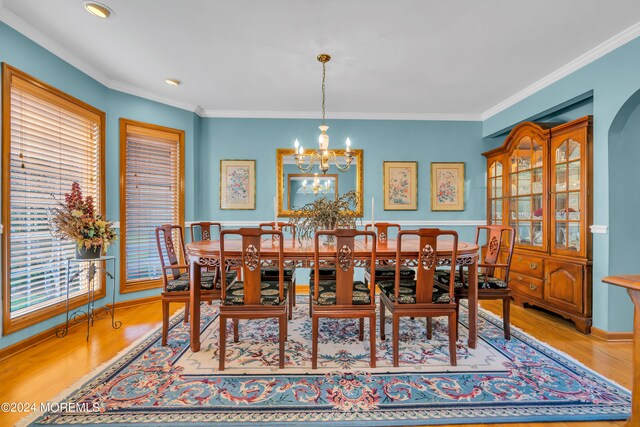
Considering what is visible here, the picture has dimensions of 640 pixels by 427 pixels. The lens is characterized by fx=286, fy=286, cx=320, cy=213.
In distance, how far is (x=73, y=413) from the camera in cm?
157

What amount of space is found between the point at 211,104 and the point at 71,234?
91.8 inches

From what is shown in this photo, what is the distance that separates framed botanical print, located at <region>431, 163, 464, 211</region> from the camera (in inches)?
170

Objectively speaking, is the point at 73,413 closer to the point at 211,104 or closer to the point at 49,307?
the point at 49,307

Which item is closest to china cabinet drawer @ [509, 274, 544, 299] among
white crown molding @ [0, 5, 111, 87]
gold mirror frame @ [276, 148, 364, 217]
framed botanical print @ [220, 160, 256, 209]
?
gold mirror frame @ [276, 148, 364, 217]

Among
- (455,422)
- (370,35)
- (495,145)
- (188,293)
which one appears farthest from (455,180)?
(188,293)

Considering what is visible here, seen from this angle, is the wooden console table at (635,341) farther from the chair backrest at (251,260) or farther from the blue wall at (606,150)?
the chair backrest at (251,260)

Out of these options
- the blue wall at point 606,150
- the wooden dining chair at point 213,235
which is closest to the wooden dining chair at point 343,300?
the wooden dining chair at point 213,235

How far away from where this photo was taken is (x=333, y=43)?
2.46m

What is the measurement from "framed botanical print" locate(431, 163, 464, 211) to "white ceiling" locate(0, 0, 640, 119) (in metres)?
1.03

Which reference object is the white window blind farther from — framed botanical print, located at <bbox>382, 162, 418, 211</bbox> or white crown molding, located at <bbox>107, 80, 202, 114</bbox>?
framed botanical print, located at <bbox>382, 162, 418, 211</bbox>

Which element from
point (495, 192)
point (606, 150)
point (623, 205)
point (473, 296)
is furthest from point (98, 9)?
point (495, 192)

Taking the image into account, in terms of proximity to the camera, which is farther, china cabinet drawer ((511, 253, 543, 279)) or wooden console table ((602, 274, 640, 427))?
china cabinet drawer ((511, 253, 543, 279))

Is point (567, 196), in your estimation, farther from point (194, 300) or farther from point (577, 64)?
point (194, 300)

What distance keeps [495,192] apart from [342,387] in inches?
137
